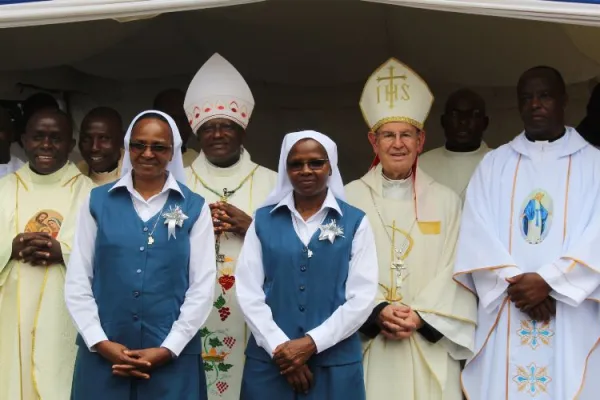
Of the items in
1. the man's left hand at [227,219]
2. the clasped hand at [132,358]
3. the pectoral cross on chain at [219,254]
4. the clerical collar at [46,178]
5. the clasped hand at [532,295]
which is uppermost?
the clerical collar at [46,178]

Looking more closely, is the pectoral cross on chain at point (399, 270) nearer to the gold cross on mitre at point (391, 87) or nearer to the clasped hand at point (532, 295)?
the clasped hand at point (532, 295)

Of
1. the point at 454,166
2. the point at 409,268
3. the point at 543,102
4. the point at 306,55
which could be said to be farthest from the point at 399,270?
the point at 306,55

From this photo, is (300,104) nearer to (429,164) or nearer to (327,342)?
(429,164)

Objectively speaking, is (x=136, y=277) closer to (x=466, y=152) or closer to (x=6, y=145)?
(x=6, y=145)

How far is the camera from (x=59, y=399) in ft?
16.2

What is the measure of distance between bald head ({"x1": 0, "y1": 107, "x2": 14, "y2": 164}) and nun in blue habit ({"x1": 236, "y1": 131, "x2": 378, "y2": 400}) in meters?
2.32

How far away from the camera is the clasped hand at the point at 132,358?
420 centimetres

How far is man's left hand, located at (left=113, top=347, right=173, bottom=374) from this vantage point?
4203 millimetres

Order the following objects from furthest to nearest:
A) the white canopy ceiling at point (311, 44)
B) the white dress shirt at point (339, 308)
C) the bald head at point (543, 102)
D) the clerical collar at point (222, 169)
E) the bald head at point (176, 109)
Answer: the white canopy ceiling at point (311, 44) → the bald head at point (176, 109) → the clerical collar at point (222, 169) → the bald head at point (543, 102) → the white dress shirt at point (339, 308)

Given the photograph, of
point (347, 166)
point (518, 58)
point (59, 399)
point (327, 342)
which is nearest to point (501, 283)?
point (327, 342)

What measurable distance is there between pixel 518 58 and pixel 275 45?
189 cm

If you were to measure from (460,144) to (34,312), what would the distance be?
2778 mm

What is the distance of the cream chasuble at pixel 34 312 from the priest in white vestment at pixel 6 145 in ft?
3.29

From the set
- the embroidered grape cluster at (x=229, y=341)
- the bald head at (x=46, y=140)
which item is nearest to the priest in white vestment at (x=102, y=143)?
the bald head at (x=46, y=140)
